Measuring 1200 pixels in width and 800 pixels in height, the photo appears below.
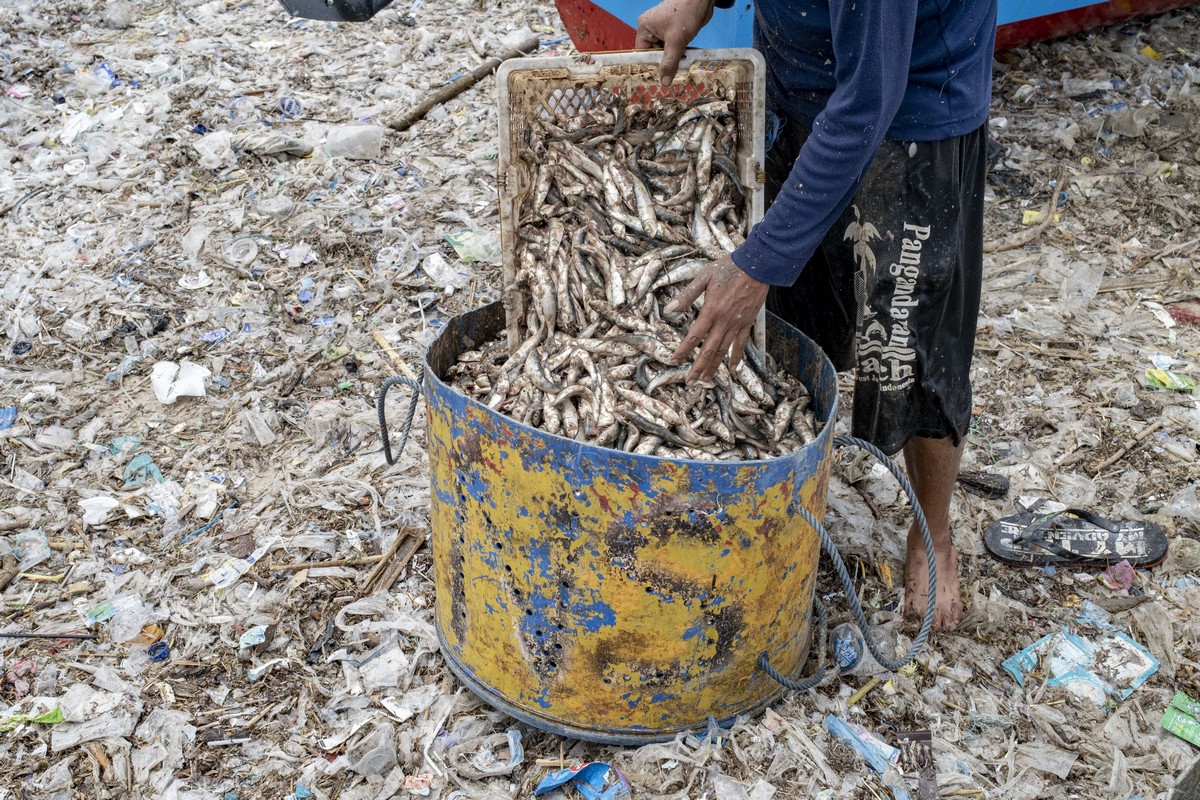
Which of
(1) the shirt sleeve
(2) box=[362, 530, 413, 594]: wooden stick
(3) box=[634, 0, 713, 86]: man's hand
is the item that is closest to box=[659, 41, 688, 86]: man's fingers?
(3) box=[634, 0, 713, 86]: man's hand

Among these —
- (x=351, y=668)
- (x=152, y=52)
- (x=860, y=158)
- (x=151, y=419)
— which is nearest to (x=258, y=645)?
(x=351, y=668)

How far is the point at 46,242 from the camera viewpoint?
5.52m

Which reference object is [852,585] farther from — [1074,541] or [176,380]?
[176,380]

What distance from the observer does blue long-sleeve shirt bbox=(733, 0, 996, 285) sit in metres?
2.04

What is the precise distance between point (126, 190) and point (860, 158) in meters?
5.08

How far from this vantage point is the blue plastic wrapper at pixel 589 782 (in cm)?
262

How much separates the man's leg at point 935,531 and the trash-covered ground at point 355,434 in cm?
8

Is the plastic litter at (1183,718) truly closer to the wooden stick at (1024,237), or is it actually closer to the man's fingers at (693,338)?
the man's fingers at (693,338)

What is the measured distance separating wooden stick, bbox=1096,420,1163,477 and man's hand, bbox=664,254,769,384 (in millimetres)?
2268

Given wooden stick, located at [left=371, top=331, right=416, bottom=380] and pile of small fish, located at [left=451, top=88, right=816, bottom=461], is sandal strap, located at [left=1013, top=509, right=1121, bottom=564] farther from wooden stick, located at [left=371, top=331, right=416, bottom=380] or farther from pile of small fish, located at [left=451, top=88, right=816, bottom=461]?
wooden stick, located at [left=371, top=331, right=416, bottom=380]

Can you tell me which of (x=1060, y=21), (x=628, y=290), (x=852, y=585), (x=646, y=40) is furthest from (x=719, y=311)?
(x=1060, y=21)

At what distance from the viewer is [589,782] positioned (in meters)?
2.67

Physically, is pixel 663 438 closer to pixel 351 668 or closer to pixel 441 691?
pixel 441 691

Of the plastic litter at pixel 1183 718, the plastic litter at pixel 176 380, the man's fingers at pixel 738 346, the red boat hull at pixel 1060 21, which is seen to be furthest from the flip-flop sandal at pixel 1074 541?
the red boat hull at pixel 1060 21
